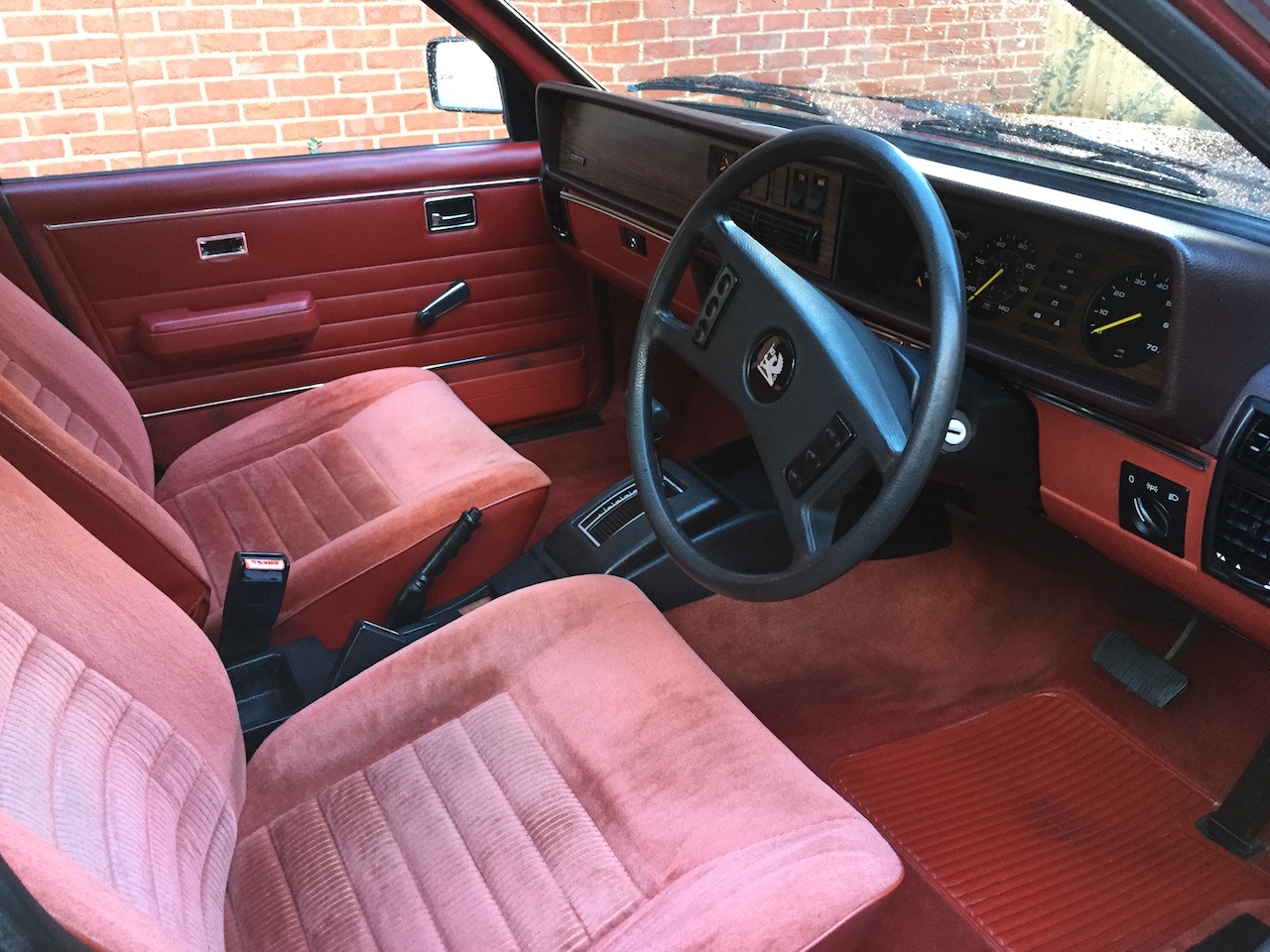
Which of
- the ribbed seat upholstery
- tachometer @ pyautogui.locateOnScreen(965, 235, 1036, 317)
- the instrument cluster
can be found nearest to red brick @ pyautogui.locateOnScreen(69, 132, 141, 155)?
the ribbed seat upholstery

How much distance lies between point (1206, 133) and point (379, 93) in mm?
2456

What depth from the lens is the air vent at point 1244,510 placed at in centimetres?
104

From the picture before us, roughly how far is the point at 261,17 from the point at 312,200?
46.3 inches

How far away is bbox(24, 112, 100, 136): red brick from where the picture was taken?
2.60 metres

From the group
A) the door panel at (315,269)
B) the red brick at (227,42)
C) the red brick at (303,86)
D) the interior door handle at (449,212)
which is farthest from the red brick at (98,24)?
the interior door handle at (449,212)

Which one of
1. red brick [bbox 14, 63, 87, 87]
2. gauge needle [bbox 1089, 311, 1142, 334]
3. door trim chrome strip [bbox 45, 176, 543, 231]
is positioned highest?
red brick [bbox 14, 63, 87, 87]

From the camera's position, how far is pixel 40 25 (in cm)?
275

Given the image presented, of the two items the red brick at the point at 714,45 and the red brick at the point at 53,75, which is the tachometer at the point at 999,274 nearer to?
the red brick at the point at 714,45

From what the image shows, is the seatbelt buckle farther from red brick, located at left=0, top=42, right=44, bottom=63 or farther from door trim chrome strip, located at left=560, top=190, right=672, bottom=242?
red brick, located at left=0, top=42, right=44, bottom=63

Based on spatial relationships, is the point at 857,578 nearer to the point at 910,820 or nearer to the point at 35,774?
the point at 910,820

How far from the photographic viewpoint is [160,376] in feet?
6.70

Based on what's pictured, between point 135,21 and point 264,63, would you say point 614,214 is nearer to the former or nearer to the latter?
point 264,63

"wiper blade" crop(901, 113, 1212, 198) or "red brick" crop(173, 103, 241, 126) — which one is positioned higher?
"wiper blade" crop(901, 113, 1212, 198)

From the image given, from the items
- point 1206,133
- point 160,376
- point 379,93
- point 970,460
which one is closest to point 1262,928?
point 970,460
